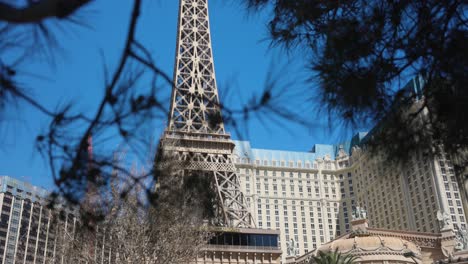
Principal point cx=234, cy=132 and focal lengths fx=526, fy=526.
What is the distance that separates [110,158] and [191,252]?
1629 centimetres

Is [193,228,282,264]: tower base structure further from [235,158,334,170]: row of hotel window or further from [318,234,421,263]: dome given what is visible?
[235,158,334,170]: row of hotel window

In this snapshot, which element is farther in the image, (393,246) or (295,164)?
(295,164)

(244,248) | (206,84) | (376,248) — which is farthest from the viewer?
(206,84)

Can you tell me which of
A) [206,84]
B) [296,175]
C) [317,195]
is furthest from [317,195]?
[206,84]

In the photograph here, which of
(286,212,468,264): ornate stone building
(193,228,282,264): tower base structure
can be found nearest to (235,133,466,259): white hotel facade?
(286,212,468,264): ornate stone building

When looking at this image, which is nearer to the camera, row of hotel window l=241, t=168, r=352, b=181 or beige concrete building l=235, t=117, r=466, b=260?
beige concrete building l=235, t=117, r=466, b=260

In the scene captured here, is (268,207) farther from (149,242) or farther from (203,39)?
(149,242)

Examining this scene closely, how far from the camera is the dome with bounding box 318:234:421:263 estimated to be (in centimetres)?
4269

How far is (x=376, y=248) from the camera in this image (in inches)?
1706

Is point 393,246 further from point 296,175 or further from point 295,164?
point 295,164

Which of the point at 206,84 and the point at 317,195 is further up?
the point at 317,195

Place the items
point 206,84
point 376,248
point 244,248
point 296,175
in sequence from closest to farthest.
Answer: point 244,248, point 376,248, point 206,84, point 296,175

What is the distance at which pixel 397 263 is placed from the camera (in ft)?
139

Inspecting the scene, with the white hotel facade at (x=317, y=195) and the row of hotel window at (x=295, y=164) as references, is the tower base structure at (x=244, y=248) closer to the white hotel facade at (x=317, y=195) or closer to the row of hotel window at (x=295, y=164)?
the white hotel facade at (x=317, y=195)
